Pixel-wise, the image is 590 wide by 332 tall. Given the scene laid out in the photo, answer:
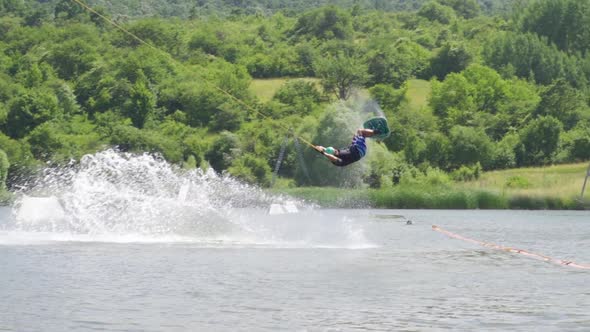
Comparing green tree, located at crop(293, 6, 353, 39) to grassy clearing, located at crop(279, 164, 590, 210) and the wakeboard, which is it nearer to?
grassy clearing, located at crop(279, 164, 590, 210)

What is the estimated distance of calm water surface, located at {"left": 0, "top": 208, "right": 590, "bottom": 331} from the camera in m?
17.0

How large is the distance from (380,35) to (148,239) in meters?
108

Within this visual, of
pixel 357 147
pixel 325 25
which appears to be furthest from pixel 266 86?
pixel 357 147

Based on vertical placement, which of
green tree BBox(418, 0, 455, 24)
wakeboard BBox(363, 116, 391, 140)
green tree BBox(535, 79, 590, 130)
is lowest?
wakeboard BBox(363, 116, 391, 140)

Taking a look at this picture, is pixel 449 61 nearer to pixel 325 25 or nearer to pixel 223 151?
pixel 325 25

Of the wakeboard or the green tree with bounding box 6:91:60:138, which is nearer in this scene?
the wakeboard

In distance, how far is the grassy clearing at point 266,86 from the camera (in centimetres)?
10475

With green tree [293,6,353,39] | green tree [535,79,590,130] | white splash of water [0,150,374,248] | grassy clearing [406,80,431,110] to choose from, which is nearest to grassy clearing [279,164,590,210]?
white splash of water [0,150,374,248]

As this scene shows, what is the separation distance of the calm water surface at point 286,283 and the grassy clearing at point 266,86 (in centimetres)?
6917

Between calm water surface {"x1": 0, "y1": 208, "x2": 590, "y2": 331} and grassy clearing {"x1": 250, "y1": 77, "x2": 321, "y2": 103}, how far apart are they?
69173mm

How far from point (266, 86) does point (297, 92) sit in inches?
355

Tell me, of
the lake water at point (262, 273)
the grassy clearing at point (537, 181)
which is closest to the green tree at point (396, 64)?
the grassy clearing at point (537, 181)

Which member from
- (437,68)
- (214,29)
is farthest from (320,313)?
(214,29)

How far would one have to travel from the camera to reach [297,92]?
101625 mm
